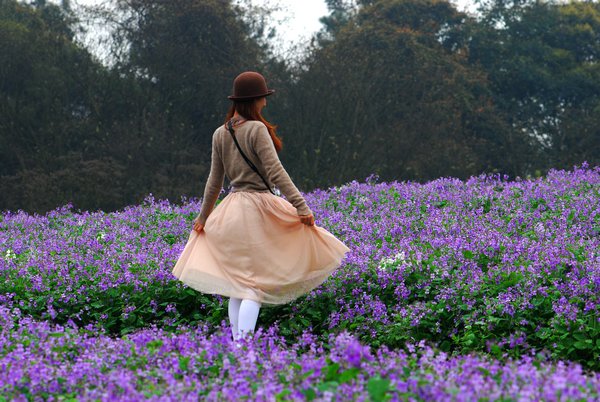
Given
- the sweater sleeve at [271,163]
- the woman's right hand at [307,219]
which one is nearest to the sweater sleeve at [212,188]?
the sweater sleeve at [271,163]

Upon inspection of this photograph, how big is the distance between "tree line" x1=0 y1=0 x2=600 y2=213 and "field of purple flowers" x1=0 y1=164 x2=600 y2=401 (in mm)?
11563

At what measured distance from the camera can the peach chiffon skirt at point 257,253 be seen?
696 centimetres

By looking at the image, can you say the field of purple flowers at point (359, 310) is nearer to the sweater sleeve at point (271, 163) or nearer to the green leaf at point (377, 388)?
the green leaf at point (377, 388)

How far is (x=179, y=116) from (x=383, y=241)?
20.5 metres

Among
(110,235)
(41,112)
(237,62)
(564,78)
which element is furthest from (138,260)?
(564,78)

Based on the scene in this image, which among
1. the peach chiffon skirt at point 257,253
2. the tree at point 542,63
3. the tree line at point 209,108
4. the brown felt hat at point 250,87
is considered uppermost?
the tree at point 542,63

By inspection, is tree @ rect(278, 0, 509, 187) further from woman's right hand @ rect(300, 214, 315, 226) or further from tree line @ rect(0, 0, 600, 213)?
woman's right hand @ rect(300, 214, 315, 226)

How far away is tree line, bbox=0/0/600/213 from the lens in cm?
2553

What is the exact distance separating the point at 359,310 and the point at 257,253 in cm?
156

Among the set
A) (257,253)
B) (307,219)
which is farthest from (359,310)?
(257,253)

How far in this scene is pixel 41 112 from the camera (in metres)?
27.8

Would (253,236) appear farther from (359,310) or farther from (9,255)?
(9,255)

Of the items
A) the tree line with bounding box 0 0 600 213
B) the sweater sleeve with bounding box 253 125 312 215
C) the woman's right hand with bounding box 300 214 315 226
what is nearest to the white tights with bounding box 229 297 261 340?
the woman's right hand with bounding box 300 214 315 226

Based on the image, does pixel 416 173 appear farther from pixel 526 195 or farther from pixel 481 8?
pixel 481 8
